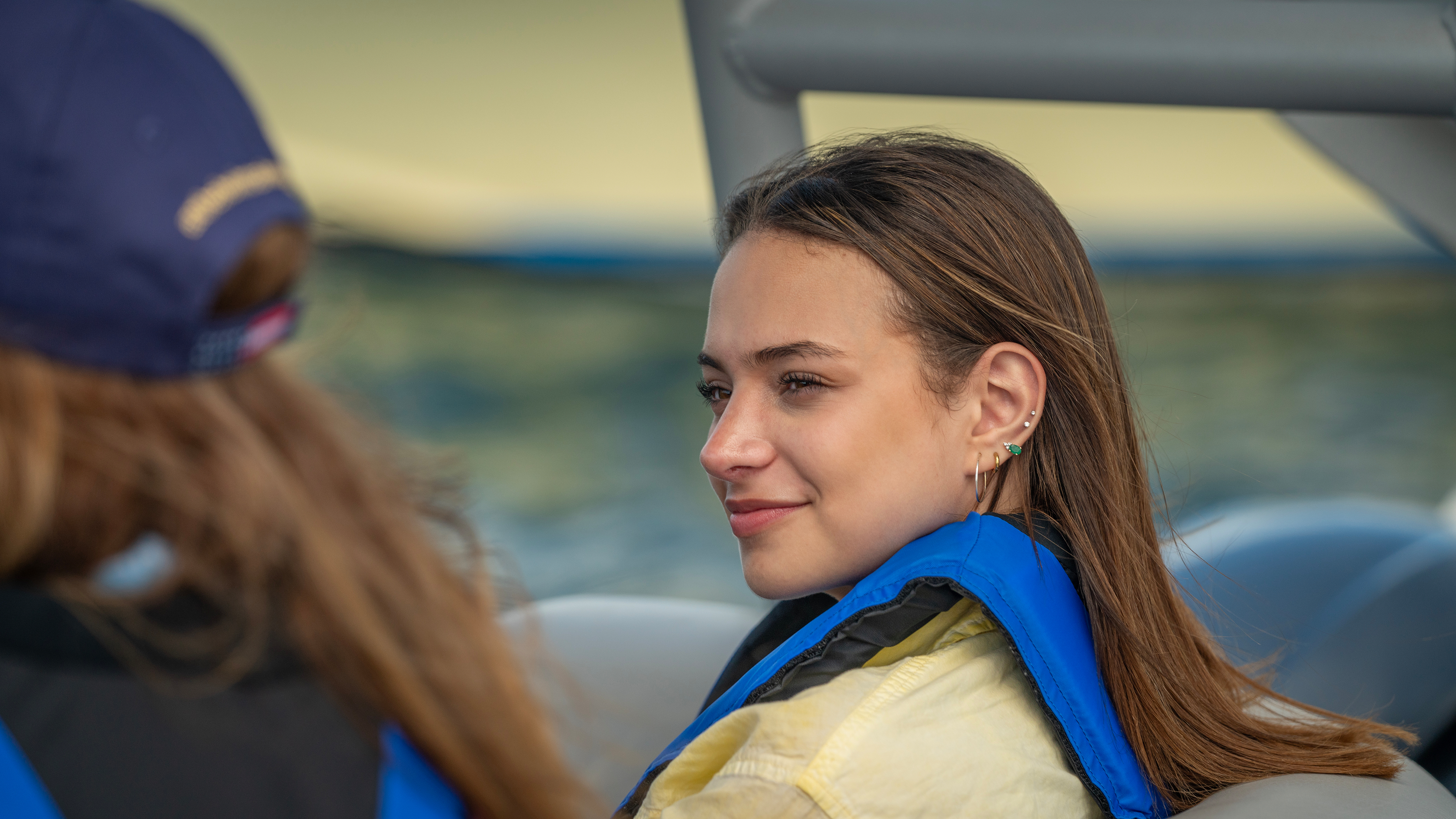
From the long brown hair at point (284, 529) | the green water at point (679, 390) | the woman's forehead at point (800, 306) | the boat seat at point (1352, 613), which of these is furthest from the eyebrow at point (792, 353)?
the green water at point (679, 390)

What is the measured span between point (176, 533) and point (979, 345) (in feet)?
2.45

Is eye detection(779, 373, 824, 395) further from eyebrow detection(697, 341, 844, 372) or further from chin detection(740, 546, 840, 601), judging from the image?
chin detection(740, 546, 840, 601)

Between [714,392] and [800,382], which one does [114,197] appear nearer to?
[800,382]

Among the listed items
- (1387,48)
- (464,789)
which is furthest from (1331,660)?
(464,789)

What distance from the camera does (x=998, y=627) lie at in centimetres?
100

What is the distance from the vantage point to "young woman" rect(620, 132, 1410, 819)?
969 mm

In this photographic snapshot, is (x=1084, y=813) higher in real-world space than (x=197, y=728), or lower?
lower

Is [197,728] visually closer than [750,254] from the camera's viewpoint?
Yes

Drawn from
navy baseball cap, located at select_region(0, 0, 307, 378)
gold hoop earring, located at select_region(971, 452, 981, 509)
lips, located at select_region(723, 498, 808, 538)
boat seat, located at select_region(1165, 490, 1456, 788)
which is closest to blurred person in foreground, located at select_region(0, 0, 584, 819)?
navy baseball cap, located at select_region(0, 0, 307, 378)

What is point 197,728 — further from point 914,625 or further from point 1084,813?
point 1084,813

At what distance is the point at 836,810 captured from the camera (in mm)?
832

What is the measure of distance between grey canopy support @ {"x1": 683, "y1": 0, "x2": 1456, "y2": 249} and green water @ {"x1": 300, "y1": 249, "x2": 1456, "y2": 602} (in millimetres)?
6690

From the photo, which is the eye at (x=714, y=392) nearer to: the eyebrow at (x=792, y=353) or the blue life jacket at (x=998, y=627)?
the eyebrow at (x=792, y=353)

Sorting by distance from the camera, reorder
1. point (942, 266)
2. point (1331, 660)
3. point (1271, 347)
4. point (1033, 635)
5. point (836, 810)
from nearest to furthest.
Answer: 1. point (836, 810)
2. point (1033, 635)
3. point (942, 266)
4. point (1331, 660)
5. point (1271, 347)
